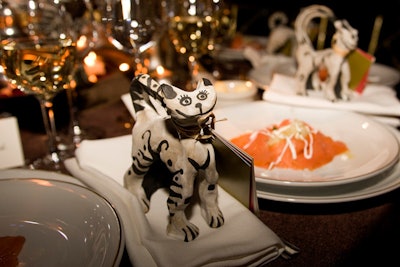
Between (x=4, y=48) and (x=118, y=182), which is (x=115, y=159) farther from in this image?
(x=4, y=48)

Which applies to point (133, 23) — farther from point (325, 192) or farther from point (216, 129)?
point (325, 192)

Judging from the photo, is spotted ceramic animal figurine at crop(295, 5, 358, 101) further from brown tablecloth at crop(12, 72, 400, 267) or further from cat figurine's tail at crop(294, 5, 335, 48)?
brown tablecloth at crop(12, 72, 400, 267)

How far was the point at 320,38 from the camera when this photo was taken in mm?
2227

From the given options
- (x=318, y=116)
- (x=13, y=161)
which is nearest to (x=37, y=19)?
(x=13, y=161)

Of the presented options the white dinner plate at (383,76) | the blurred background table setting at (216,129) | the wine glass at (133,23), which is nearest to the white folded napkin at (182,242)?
the blurred background table setting at (216,129)

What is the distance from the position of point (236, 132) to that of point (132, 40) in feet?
1.11

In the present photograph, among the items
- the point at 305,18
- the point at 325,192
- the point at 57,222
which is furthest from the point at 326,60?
the point at 57,222

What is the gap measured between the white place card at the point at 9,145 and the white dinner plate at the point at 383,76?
1.06 metres

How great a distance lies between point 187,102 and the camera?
0.50 meters

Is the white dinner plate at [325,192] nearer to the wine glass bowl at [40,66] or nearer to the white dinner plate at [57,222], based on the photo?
the white dinner plate at [57,222]

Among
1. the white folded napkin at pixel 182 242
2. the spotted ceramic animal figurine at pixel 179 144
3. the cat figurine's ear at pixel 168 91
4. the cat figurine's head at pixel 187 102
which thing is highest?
the cat figurine's ear at pixel 168 91

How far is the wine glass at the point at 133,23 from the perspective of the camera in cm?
89

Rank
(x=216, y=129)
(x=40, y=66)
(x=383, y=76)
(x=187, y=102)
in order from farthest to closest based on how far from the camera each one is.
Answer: (x=383, y=76), (x=216, y=129), (x=40, y=66), (x=187, y=102)

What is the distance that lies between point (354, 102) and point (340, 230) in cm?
46
